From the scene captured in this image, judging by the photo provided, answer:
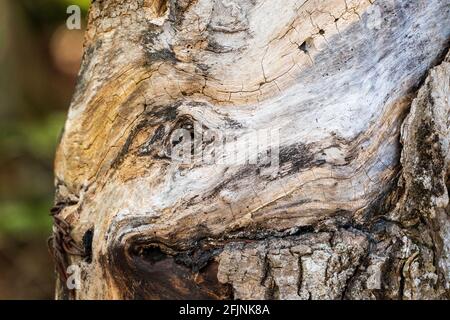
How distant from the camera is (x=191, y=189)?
5.80 feet

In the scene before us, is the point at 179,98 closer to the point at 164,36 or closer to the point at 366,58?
the point at 164,36

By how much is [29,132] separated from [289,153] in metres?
3.18

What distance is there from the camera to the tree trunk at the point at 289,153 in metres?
1.70

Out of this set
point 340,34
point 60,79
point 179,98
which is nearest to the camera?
point 340,34

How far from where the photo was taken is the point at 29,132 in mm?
4367

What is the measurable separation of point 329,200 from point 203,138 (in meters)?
0.45

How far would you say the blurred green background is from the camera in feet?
14.1

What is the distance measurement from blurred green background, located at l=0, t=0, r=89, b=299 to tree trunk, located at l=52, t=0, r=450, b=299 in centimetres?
265

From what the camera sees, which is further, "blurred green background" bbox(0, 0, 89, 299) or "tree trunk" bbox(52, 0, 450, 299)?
"blurred green background" bbox(0, 0, 89, 299)

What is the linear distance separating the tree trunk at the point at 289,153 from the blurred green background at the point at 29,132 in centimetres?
265

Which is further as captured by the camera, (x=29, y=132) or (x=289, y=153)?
(x=29, y=132)

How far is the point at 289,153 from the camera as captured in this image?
173cm

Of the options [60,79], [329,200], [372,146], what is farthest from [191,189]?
[60,79]

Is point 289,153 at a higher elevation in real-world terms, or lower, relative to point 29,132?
lower
